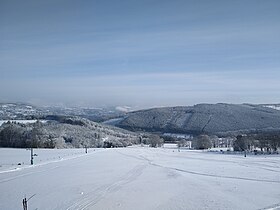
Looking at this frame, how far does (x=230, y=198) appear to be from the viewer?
2412cm

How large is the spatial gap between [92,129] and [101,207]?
12540 cm

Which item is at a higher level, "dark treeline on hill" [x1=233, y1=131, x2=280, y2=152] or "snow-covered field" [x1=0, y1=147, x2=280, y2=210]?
"snow-covered field" [x1=0, y1=147, x2=280, y2=210]

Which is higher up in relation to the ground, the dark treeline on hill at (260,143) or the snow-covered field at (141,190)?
the snow-covered field at (141,190)

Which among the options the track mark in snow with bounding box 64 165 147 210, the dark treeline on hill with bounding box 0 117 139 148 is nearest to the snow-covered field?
the track mark in snow with bounding box 64 165 147 210

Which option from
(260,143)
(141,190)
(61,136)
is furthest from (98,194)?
(61,136)

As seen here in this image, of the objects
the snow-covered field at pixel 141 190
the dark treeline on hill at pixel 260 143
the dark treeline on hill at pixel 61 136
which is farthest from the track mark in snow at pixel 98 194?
the dark treeline on hill at pixel 61 136

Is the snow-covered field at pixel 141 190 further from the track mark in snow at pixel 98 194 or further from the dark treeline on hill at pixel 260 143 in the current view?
the dark treeline on hill at pixel 260 143

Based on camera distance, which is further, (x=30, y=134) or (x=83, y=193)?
(x=30, y=134)

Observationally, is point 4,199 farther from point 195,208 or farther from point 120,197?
point 195,208

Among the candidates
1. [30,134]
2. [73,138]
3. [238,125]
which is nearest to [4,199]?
[30,134]

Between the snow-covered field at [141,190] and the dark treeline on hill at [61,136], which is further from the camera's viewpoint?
the dark treeline on hill at [61,136]

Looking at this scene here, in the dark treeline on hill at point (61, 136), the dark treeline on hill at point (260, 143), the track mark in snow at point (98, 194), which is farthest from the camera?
the dark treeline on hill at point (61, 136)

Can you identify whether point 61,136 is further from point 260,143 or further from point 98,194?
point 98,194

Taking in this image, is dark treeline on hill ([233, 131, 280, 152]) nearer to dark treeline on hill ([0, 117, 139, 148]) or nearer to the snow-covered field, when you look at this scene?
dark treeline on hill ([0, 117, 139, 148])
